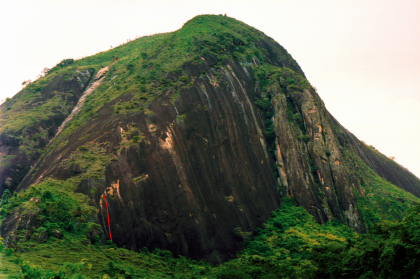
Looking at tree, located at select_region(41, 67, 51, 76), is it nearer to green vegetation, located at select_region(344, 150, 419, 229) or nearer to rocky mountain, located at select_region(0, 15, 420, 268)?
rocky mountain, located at select_region(0, 15, 420, 268)

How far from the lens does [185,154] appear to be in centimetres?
2972

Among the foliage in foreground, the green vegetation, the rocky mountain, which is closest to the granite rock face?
the rocky mountain

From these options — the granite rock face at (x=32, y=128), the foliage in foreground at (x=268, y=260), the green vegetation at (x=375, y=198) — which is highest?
the granite rock face at (x=32, y=128)

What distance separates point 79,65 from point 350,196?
41.6 metres

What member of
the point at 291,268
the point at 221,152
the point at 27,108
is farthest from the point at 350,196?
the point at 27,108

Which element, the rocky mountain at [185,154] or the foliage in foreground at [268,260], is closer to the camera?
the foliage in foreground at [268,260]

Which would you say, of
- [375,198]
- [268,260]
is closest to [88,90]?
[268,260]

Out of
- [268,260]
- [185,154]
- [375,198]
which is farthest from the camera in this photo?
[375,198]

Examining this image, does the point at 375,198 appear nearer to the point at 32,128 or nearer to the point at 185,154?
the point at 185,154

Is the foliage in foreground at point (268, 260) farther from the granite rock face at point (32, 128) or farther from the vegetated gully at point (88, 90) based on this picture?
the vegetated gully at point (88, 90)

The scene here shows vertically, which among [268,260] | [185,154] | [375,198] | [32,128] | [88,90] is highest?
[88,90]

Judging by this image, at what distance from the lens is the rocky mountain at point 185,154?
81.8 feet

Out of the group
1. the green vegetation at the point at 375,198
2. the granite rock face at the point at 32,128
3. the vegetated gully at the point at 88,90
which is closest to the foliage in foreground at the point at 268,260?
the green vegetation at the point at 375,198

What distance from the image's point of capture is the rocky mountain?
2494 centimetres
